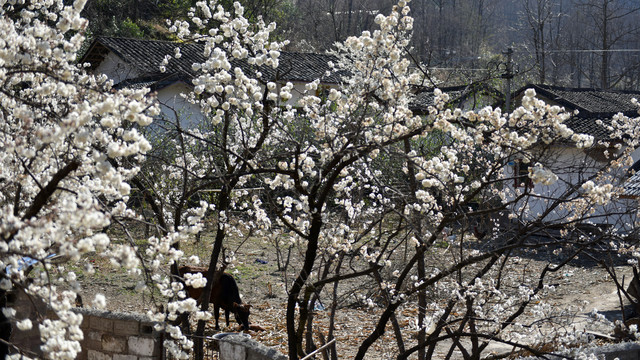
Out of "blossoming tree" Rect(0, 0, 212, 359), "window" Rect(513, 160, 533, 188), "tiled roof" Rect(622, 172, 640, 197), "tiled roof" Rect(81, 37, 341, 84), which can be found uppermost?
"tiled roof" Rect(81, 37, 341, 84)

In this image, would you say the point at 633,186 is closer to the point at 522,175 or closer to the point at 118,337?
the point at 522,175

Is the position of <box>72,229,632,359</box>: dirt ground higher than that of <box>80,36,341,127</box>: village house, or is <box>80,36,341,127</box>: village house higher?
<box>80,36,341,127</box>: village house

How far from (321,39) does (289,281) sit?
26.7m

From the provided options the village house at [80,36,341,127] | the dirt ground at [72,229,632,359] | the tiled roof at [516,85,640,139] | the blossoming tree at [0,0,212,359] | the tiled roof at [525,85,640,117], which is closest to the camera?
the blossoming tree at [0,0,212,359]

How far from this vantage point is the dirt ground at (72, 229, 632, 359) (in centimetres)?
893

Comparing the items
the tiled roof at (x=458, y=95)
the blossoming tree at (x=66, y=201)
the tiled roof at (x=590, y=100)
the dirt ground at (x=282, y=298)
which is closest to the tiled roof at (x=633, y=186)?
the dirt ground at (x=282, y=298)

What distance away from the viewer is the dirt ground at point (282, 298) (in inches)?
352

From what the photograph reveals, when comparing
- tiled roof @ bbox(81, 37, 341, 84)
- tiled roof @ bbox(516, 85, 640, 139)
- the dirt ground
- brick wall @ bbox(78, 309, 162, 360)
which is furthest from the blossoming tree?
tiled roof @ bbox(516, 85, 640, 139)

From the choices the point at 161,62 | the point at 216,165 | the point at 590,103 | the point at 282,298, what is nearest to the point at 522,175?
the point at 216,165

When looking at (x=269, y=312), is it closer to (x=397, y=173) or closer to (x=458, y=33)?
(x=397, y=173)

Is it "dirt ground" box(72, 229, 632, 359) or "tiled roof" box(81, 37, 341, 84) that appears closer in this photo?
"dirt ground" box(72, 229, 632, 359)

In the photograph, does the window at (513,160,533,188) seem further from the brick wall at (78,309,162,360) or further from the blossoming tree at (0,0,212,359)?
the brick wall at (78,309,162,360)

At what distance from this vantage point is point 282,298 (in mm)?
11000

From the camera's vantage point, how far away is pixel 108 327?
588cm
